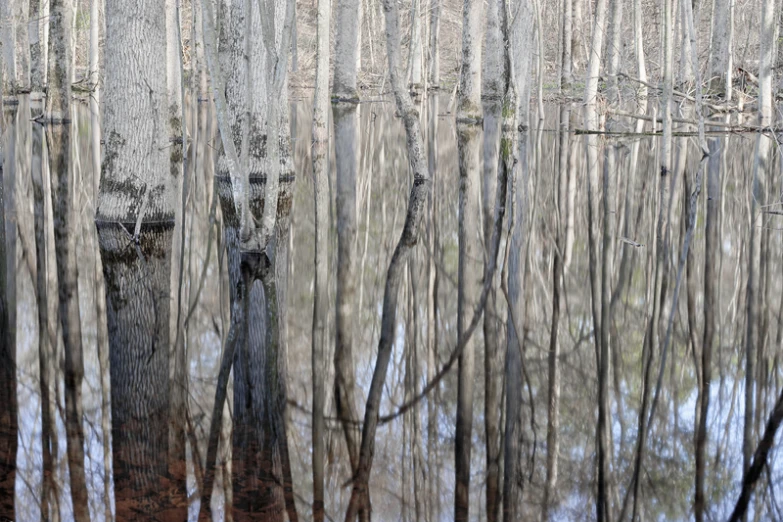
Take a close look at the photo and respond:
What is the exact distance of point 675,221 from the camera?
8375 mm

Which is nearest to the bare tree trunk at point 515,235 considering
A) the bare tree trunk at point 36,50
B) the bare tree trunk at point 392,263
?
the bare tree trunk at point 392,263

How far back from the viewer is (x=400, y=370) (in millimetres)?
4652

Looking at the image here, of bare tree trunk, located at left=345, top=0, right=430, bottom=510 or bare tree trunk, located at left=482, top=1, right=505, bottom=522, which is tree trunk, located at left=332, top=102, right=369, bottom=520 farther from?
bare tree trunk, located at left=482, top=1, right=505, bottom=522

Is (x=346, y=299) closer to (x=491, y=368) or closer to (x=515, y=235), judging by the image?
(x=491, y=368)

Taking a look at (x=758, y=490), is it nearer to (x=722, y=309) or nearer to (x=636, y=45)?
(x=722, y=309)

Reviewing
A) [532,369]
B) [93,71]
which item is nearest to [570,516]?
[532,369]

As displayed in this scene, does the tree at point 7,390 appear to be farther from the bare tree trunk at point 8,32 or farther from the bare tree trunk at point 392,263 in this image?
the bare tree trunk at point 8,32

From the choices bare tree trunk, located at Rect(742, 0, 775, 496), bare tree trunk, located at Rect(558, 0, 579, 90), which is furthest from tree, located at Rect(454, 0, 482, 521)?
bare tree trunk, located at Rect(558, 0, 579, 90)

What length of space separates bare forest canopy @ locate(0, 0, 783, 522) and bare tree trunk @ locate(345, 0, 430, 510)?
0.08 feet

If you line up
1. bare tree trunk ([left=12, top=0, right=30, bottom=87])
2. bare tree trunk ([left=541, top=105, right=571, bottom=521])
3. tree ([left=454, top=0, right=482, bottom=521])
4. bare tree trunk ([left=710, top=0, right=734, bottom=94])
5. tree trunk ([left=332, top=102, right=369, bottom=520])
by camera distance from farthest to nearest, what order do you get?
1. bare tree trunk ([left=12, top=0, right=30, bottom=87])
2. bare tree trunk ([left=710, top=0, right=734, bottom=94])
3. tree trunk ([left=332, top=102, right=369, bottom=520])
4. tree ([left=454, top=0, right=482, bottom=521])
5. bare tree trunk ([left=541, top=105, right=571, bottom=521])

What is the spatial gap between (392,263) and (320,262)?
1.98 feet

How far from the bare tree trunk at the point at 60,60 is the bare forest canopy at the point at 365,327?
0.39 ft

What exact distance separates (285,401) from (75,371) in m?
1.21

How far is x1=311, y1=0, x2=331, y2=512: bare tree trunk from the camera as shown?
349cm
